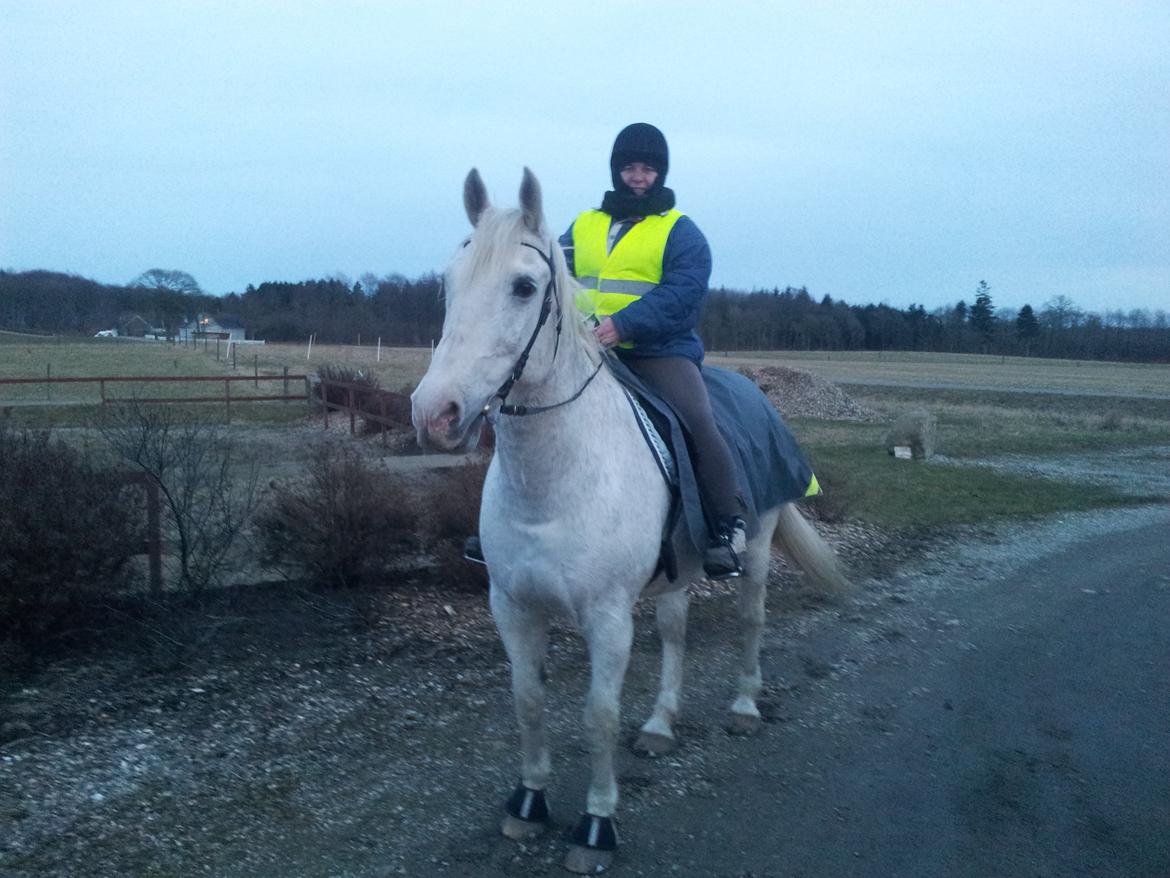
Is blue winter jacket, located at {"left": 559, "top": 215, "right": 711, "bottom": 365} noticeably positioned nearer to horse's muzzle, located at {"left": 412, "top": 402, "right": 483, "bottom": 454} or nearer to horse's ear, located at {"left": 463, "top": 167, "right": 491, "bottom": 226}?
horse's ear, located at {"left": 463, "top": 167, "right": 491, "bottom": 226}

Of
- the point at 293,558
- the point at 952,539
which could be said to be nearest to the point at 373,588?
the point at 293,558

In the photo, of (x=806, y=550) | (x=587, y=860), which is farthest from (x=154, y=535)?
(x=806, y=550)

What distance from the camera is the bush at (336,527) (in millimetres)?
6523

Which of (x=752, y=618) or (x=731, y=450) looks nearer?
(x=731, y=450)

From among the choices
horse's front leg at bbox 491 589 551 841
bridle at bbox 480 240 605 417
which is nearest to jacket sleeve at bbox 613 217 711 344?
bridle at bbox 480 240 605 417

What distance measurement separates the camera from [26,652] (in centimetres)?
516

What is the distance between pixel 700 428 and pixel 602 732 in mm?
1394

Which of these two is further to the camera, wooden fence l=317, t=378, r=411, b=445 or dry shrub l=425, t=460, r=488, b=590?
wooden fence l=317, t=378, r=411, b=445

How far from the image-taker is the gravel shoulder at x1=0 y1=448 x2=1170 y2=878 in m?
3.73

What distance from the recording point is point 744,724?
5035 millimetres

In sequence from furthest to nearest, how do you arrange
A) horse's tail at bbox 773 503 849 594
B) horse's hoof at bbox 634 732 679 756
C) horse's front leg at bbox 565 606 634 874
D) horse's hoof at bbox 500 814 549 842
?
horse's tail at bbox 773 503 849 594, horse's hoof at bbox 634 732 679 756, horse's hoof at bbox 500 814 549 842, horse's front leg at bbox 565 606 634 874

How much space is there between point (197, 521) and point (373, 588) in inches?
52.0

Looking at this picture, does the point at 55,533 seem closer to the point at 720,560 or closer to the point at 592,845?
the point at 592,845

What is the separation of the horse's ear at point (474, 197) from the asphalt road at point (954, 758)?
2661 mm
